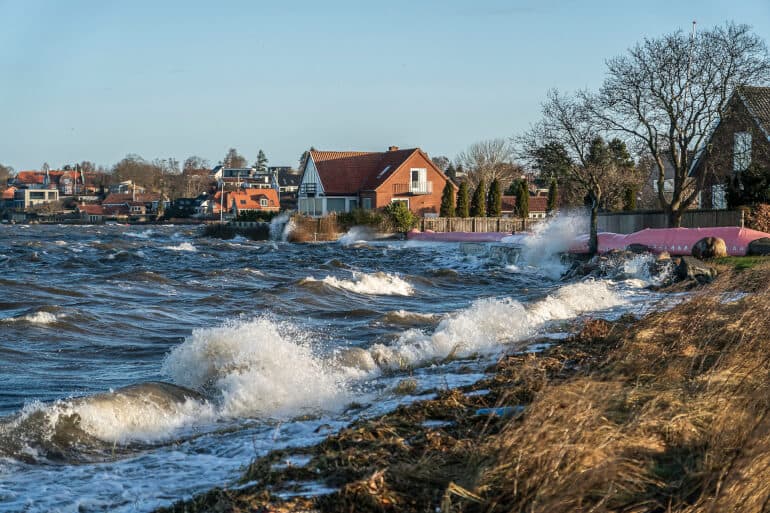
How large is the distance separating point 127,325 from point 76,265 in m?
18.9

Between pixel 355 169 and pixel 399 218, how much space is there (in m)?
16.0

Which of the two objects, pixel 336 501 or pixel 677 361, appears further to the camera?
pixel 677 361

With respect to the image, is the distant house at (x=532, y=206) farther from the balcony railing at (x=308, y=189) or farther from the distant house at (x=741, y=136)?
the distant house at (x=741, y=136)

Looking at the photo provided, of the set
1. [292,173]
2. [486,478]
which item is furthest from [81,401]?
[292,173]

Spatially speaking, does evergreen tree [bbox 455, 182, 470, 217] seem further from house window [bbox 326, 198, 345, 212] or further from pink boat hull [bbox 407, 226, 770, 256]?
pink boat hull [bbox 407, 226, 770, 256]

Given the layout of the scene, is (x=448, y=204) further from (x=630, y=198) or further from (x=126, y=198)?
(x=126, y=198)

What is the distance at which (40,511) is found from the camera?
568 centimetres

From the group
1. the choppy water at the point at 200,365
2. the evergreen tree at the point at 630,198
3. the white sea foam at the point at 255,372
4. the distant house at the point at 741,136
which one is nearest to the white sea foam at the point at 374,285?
the choppy water at the point at 200,365

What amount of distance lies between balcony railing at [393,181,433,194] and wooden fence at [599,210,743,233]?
2946 cm

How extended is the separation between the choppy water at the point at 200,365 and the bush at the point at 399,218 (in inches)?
1355

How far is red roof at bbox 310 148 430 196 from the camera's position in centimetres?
7226

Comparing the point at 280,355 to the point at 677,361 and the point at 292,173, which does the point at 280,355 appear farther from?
the point at 292,173

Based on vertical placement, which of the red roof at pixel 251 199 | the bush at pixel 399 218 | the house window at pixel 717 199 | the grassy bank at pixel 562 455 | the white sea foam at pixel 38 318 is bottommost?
the white sea foam at pixel 38 318

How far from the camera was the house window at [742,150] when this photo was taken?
32594 millimetres
